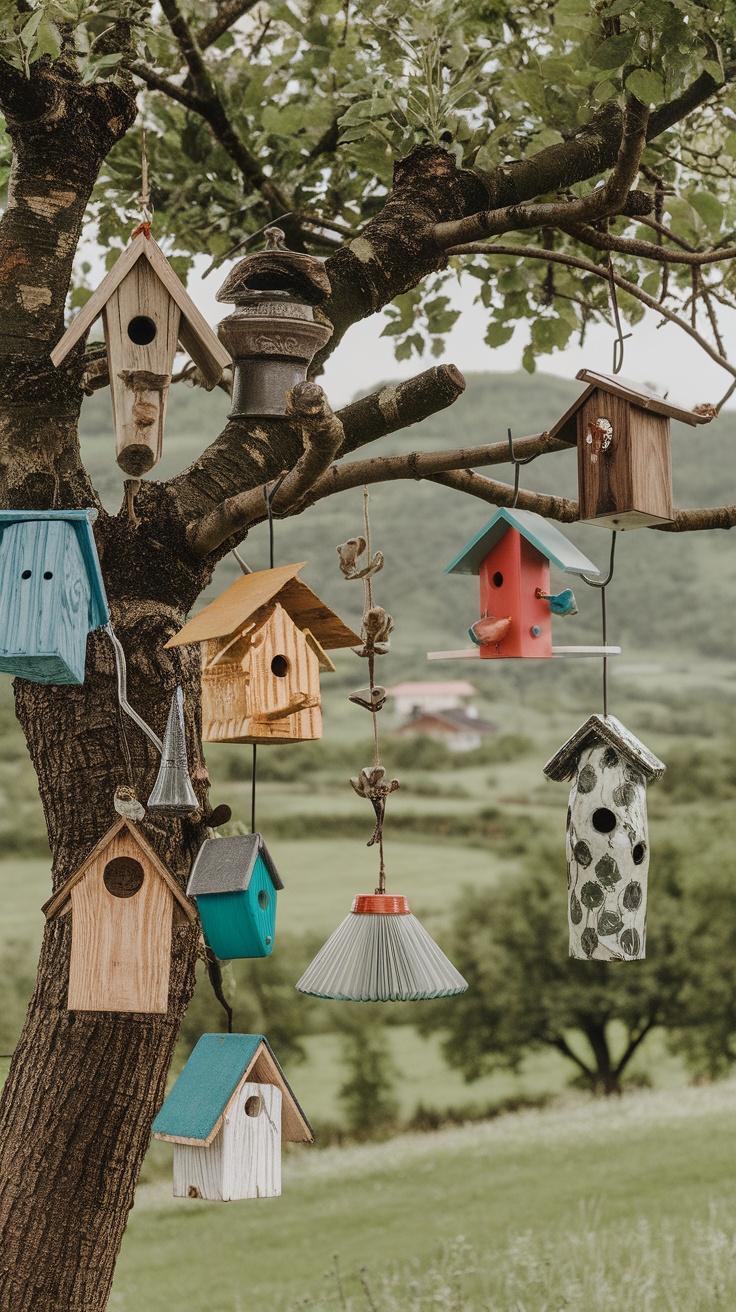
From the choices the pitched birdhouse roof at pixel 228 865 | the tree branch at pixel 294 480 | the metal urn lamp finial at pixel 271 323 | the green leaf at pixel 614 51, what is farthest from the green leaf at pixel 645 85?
the pitched birdhouse roof at pixel 228 865

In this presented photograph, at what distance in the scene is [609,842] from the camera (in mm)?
2510

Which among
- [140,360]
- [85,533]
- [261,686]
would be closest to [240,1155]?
[261,686]

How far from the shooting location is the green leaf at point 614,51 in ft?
7.70

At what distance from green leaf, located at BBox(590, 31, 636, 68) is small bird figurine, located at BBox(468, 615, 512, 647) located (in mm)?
1067

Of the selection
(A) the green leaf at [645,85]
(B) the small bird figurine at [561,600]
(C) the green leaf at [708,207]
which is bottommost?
(B) the small bird figurine at [561,600]


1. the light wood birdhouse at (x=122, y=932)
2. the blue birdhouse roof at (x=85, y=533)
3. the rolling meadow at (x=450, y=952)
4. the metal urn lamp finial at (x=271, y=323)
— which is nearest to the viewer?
the blue birdhouse roof at (x=85, y=533)

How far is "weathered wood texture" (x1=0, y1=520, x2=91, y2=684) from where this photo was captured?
2.01 meters

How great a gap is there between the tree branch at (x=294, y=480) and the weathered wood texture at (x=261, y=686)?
20 centimetres

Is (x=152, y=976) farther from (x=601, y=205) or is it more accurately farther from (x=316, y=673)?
(x=601, y=205)

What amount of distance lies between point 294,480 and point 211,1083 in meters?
1.12

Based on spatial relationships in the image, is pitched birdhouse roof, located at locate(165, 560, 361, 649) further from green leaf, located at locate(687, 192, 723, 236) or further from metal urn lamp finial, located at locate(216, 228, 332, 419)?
green leaf, located at locate(687, 192, 723, 236)

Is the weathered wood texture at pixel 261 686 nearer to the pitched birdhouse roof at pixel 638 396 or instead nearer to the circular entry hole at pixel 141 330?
the circular entry hole at pixel 141 330

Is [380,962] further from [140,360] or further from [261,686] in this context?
[140,360]

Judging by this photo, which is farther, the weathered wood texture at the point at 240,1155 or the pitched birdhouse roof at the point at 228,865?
the weathered wood texture at the point at 240,1155
